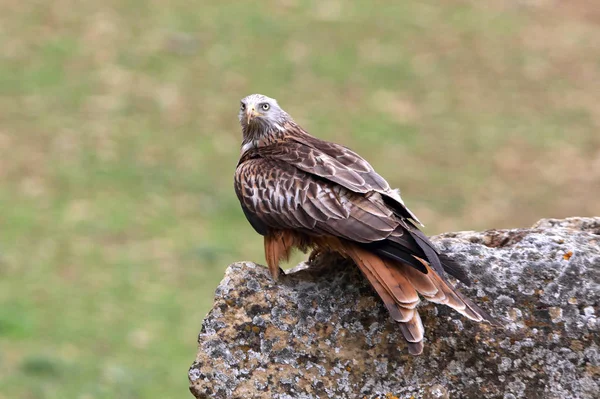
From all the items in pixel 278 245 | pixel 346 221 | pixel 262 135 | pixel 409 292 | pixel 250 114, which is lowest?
pixel 409 292

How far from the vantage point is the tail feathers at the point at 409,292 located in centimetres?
449

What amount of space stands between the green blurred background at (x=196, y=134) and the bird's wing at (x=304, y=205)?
549cm

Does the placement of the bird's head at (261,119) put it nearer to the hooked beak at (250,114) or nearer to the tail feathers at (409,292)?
the hooked beak at (250,114)

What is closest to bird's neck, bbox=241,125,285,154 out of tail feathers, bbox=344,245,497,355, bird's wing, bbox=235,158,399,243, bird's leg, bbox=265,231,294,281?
bird's wing, bbox=235,158,399,243

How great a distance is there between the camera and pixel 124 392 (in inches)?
418

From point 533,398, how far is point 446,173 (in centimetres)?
1241

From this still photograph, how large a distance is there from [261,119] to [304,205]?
1.42m

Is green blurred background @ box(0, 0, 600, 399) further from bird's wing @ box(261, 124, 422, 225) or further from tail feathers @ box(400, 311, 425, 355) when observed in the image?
tail feathers @ box(400, 311, 425, 355)

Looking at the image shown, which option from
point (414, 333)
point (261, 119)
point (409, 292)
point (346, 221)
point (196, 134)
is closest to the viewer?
point (414, 333)

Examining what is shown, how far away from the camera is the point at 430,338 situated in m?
4.69

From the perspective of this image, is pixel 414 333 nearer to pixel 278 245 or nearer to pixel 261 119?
pixel 278 245

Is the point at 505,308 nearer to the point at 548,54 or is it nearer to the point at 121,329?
the point at 121,329

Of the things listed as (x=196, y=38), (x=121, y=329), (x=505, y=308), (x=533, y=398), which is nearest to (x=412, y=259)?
(x=505, y=308)

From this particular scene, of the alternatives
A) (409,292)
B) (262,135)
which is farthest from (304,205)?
(262,135)
